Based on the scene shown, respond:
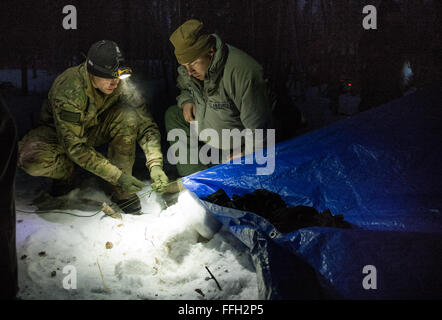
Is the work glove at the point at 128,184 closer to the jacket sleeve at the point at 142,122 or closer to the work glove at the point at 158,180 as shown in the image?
the work glove at the point at 158,180

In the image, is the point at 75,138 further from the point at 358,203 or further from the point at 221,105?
the point at 358,203

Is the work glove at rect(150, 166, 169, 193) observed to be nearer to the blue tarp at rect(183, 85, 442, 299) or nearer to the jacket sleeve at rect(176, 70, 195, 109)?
the blue tarp at rect(183, 85, 442, 299)

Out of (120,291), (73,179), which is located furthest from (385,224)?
(73,179)

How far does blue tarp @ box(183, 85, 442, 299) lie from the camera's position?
4.30ft

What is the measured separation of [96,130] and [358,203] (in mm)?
2227

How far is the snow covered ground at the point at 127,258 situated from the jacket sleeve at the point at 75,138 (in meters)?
0.37

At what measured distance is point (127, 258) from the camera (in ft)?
6.46

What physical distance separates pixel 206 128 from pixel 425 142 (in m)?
1.75

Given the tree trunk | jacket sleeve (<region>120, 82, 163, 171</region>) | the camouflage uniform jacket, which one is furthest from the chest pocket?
the tree trunk

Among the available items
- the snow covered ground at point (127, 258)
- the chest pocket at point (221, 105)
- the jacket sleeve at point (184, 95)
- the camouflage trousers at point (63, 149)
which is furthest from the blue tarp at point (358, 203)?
the jacket sleeve at point (184, 95)

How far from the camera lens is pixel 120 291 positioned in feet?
5.54

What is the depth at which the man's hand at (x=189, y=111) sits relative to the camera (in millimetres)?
3113

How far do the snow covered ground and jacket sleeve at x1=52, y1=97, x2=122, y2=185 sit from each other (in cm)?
37

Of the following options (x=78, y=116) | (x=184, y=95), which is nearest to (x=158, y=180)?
(x=78, y=116)
